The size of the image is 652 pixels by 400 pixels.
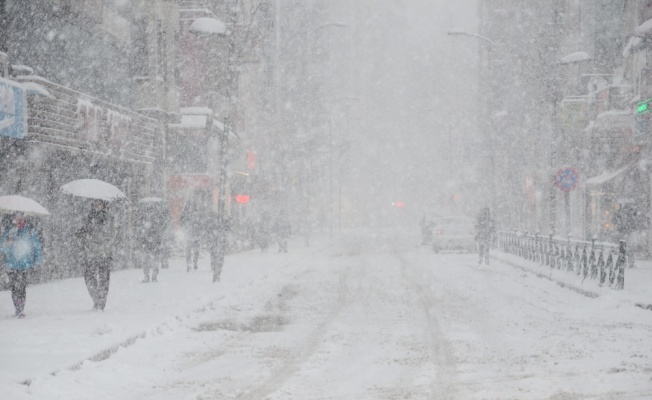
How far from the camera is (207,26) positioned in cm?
3391

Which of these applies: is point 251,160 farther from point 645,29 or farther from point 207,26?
point 645,29

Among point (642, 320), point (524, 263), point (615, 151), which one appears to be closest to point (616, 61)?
point (615, 151)

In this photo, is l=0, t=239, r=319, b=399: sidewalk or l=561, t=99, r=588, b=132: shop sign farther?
l=561, t=99, r=588, b=132: shop sign

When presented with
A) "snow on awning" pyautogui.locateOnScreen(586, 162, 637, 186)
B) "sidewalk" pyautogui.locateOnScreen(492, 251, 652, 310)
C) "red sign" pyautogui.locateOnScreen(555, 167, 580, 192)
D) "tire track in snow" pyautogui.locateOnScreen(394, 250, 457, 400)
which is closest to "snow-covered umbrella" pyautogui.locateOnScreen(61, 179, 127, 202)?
"tire track in snow" pyautogui.locateOnScreen(394, 250, 457, 400)

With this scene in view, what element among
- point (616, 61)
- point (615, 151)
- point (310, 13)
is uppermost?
point (310, 13)

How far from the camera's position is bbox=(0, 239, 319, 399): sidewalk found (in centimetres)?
942

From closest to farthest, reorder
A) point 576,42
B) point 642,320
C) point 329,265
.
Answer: point 642,320 < point 329,265 < point 576,42

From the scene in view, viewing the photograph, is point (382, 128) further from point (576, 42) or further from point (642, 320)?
point (642, 320)

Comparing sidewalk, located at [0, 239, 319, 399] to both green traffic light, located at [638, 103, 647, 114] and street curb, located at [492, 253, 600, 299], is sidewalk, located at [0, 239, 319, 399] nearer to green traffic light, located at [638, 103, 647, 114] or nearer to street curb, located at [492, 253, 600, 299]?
street curb, located at [492, 253, 600, 299]

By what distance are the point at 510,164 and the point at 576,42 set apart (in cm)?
2561

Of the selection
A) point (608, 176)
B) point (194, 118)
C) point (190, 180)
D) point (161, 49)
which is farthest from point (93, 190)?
point (608, 176)

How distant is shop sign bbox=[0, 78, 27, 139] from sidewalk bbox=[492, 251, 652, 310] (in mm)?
11934

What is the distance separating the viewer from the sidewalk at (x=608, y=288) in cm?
1577

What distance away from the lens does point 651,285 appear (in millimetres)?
18109
